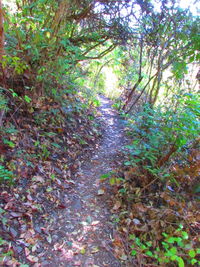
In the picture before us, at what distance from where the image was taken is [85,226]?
3193 mm

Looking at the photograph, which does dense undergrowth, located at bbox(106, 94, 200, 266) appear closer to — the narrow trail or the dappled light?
the dappled light

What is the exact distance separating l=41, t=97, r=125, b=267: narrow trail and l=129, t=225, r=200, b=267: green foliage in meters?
0.35

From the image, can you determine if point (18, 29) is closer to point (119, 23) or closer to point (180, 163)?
point (119, 23)

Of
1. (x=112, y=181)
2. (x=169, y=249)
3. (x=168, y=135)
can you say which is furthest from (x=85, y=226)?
(x=168, y=135)

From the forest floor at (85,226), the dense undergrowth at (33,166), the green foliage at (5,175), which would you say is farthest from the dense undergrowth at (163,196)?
the green foliage at (5,175)

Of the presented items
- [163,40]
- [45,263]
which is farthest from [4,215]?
[163,40]

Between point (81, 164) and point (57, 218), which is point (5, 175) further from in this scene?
point (81, 164)

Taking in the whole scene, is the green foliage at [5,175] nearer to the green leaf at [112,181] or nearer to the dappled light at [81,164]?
the dappled light at [81,164]

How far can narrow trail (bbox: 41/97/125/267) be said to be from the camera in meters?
2.71

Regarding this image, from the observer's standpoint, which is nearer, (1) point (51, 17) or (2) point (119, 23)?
(1) point (51, 17)

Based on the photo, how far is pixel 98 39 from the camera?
6.33 meters

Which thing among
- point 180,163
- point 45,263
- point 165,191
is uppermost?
point 180,163

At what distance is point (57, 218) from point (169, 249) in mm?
1687

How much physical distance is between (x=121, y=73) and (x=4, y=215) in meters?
9.35
